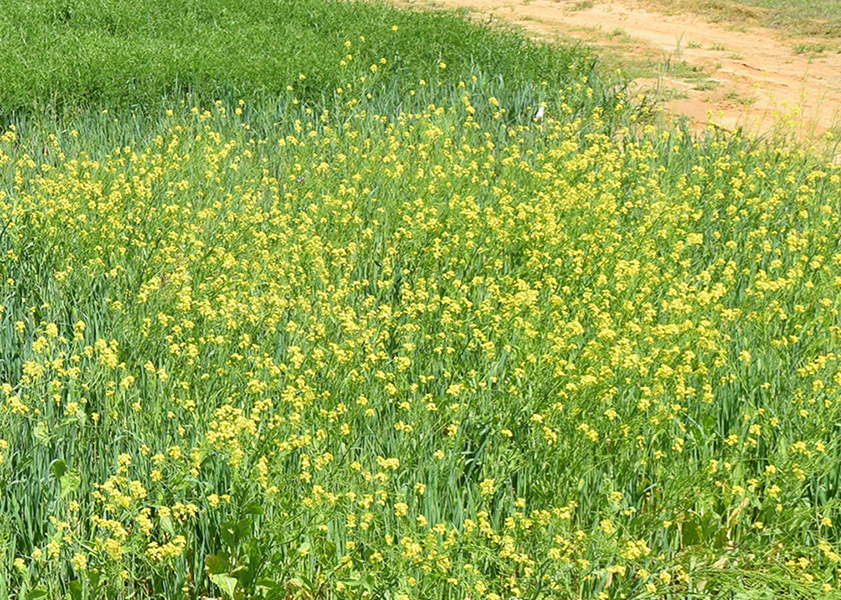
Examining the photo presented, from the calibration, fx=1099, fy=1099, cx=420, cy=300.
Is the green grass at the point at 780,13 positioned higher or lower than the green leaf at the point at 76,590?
higher

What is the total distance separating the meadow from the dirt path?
5.43 feet

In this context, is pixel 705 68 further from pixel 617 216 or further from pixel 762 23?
pixel 617 216

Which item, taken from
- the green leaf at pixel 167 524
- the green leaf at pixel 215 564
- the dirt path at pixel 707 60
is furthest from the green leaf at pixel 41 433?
the dirt path at pixel 707 60

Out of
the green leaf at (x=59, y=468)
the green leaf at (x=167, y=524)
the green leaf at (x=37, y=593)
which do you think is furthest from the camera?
the green leaf at (x=59, y=468)

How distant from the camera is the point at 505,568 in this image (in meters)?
3.09

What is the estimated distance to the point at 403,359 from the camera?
148 inches

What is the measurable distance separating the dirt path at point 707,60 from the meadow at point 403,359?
5.43 feet

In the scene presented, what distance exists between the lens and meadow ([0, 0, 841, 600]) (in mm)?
3188

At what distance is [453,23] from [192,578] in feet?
25.3

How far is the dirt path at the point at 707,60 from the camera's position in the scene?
9125 mm

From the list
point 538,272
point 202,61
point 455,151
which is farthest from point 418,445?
point 202,61

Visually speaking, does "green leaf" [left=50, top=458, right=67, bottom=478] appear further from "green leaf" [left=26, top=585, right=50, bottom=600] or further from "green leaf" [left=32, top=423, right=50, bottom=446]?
"green leaf" [left=26, top=585, right=50, bottom=600]

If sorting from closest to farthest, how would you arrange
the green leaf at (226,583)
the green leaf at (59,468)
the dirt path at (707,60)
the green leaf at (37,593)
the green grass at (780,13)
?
the green leaf at (37,593)
the green leaf at (226,583)
the green leaf at (59,468)
the dirt path at (707,60)
the green grass at (780,13)

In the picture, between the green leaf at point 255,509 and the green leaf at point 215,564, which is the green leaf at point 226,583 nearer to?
the green leaf at point 215,564
